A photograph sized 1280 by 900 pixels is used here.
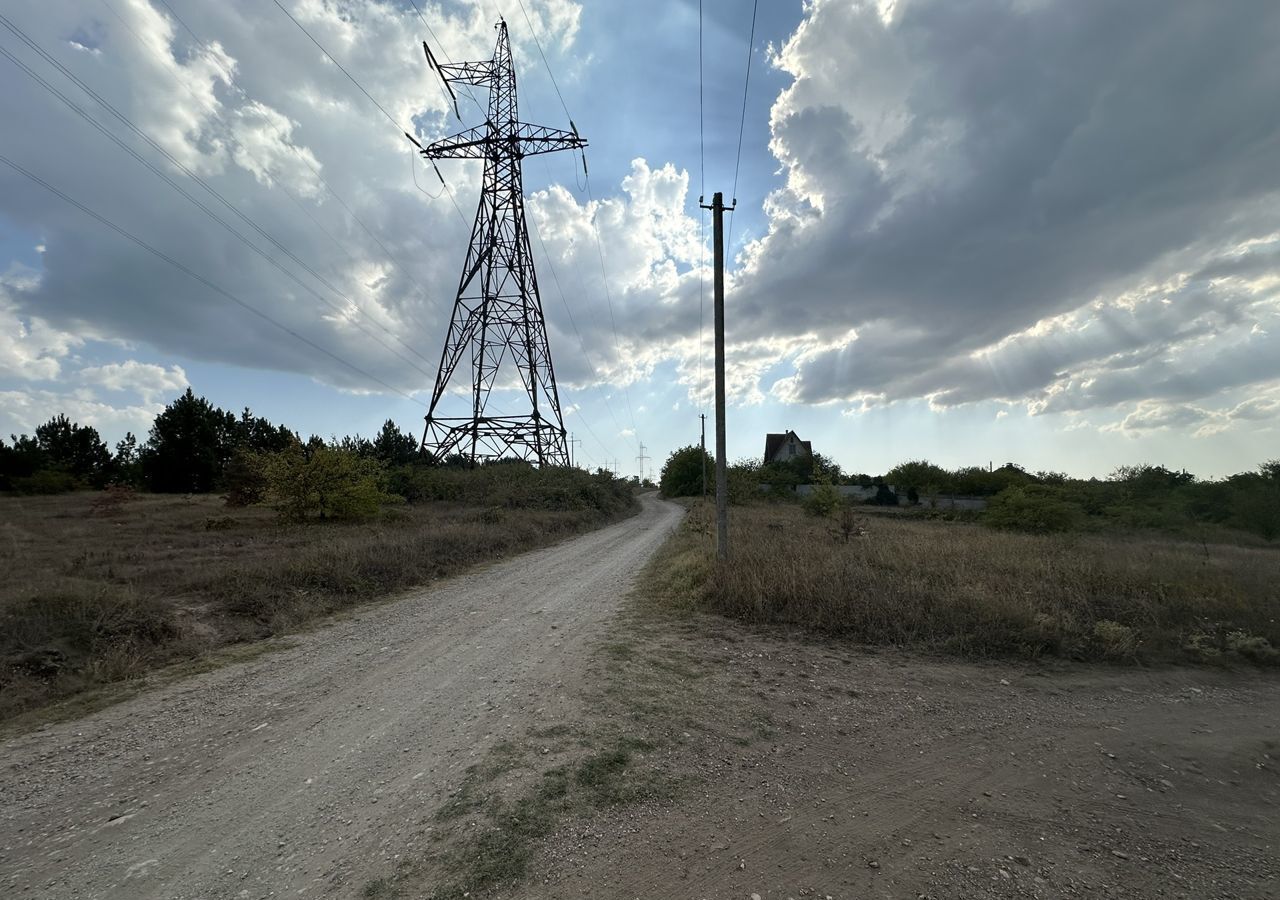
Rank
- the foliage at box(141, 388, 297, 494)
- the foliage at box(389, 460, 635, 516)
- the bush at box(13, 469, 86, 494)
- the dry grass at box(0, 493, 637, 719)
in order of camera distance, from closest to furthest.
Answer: the dry grass at box(0, 493, 637, 719), the foliage at box(389, 460, 635, 516), the bush at box(13, 469, 86, 494), the foliage at box(141, 388, 297, 494)

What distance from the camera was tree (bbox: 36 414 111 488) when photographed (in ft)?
167

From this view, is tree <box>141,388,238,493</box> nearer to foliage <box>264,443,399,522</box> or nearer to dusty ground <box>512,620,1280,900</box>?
foliage <box>264,443,399,522</box>

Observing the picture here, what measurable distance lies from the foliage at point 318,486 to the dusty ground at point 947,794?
17.1 meters

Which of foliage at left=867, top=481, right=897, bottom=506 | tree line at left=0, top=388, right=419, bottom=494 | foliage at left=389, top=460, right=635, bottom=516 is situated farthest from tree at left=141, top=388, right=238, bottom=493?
foliage at left=867, top=481, right=897, bottom=506

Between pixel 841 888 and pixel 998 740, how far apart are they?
101 inches

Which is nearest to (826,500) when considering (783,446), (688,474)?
(688,474)

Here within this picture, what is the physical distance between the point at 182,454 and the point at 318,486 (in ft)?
131

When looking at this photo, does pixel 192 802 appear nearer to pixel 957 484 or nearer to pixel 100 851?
pixel 100 851

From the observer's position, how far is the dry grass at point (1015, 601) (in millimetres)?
6617

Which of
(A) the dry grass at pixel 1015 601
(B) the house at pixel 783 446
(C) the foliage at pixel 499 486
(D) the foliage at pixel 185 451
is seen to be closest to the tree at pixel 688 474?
(B) the house at pixel 783 446

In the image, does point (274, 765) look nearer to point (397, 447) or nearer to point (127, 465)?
point (397, 447)

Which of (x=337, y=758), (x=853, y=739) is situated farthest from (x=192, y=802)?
(x=853, y=739)

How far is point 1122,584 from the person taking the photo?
8086 mm

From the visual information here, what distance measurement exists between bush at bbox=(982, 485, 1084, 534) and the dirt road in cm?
2234
